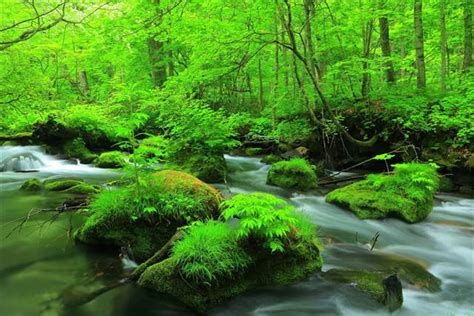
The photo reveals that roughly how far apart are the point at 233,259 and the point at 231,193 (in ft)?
12.5

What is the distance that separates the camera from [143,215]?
205 inches

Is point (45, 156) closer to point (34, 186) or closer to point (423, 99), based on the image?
point (34, 186)

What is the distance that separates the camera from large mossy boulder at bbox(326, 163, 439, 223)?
286 inches

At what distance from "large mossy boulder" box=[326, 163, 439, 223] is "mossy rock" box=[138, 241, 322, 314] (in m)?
3.13

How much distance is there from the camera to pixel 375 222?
7098 millimetres

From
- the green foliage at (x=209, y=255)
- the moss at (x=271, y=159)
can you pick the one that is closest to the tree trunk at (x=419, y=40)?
the moss at (x=271, y=159)

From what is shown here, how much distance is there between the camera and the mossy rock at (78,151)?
1347 centimetres

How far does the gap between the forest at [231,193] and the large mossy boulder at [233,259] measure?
0.02m

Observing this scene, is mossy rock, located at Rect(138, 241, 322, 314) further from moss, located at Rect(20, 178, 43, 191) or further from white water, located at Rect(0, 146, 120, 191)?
white water, located at Rect(0, 146, 120, 191)

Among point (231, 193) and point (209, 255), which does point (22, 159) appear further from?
point (209, 255)

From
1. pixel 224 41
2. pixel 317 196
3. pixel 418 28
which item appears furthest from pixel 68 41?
pixel 418 28

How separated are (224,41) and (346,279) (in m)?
5.61

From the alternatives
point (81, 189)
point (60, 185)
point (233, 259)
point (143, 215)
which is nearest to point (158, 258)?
point (143, 215)

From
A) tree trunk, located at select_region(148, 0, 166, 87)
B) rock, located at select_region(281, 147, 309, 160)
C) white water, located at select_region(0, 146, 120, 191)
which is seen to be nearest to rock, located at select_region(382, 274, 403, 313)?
rock, located at select_region(281, 147, 309, 160)
